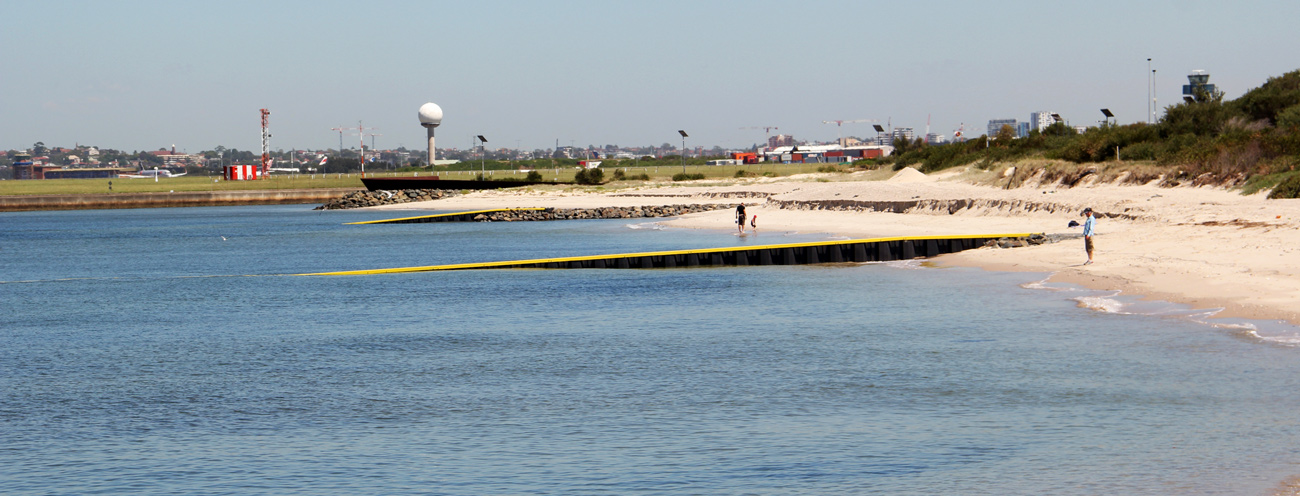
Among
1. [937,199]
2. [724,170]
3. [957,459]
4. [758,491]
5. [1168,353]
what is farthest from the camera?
[724,170]

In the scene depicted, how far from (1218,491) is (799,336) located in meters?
11.2

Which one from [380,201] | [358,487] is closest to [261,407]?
[358,487]

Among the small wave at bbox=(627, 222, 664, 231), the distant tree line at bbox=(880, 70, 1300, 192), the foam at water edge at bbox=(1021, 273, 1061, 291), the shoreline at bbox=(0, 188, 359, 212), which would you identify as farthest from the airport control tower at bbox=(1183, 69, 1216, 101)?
the shoreline at bbox=(0, 188, 359, 212)

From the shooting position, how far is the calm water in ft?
38.3

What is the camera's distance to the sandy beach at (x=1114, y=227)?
23672 millimetres

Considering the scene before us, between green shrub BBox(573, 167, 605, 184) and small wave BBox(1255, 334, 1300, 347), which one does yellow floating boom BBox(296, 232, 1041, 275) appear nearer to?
small wave BBox(1255, 334, 1300, 347)

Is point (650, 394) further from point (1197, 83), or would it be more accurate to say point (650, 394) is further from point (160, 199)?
point (160, 199)

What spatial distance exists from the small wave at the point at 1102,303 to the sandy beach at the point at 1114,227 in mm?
854

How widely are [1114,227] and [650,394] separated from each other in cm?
2616

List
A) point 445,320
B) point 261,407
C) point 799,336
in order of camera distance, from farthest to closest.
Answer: point 445,320 < point 799,336 < point 261,407

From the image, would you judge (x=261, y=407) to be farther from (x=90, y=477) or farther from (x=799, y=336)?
(x=799, y=336)

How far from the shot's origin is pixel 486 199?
10550cm

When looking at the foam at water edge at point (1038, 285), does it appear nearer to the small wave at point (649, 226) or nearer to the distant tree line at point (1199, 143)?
the distant tree line at point (1199, 143)

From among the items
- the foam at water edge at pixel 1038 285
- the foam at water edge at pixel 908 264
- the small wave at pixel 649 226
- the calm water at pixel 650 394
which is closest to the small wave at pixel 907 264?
the foam at water edge at pixel 908 264
